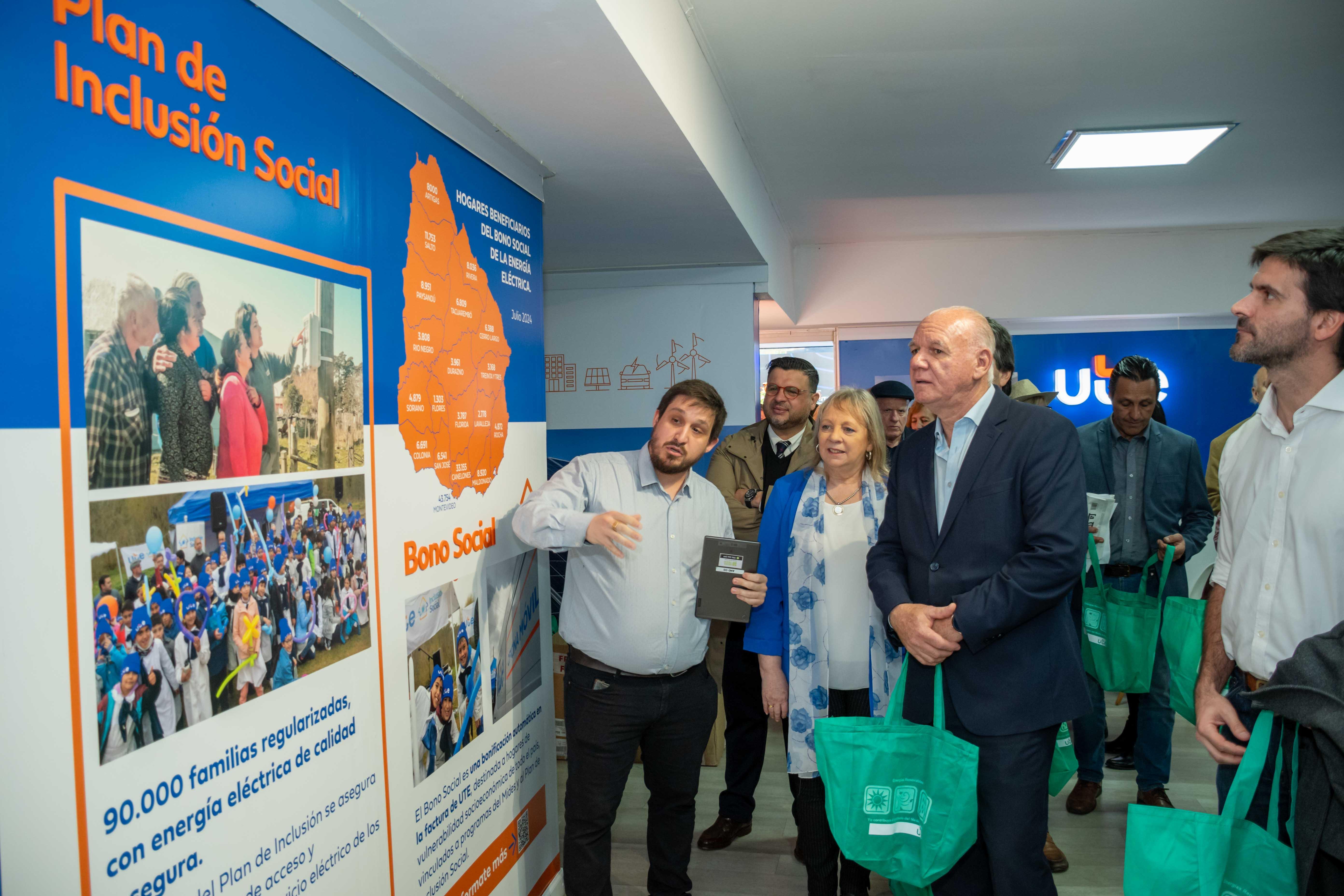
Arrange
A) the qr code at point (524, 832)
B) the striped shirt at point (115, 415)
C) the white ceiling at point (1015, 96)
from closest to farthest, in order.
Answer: the striped shirt at point (115, 415), the qr code at point (524, 832), the white ceiling at point (1015, 96)

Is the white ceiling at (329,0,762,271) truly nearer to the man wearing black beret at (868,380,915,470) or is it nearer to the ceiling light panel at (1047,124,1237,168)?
the man wearing black beret at (868,380,915,470)

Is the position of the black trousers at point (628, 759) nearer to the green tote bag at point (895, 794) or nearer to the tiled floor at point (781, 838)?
the tiled floor at point (781, 838)

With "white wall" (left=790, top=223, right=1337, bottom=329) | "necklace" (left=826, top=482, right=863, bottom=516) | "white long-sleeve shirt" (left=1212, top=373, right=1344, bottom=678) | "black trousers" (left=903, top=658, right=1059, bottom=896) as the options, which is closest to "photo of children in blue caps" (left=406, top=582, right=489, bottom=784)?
"necklace" (left=826, top=482, right=863, bottom=516)

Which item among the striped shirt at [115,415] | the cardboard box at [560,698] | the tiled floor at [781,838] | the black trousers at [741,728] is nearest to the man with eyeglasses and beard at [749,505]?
the black trousers at [741,728]

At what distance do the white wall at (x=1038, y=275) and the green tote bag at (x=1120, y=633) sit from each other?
11.5ft

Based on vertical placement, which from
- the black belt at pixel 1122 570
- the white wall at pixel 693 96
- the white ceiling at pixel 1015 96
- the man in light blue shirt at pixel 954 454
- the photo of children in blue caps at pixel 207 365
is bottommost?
the black belt at pixel 1122 570

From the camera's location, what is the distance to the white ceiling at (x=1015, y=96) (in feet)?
9.30

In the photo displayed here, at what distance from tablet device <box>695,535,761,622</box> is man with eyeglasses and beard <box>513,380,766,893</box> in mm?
26

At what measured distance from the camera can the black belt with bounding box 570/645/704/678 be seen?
2.41m

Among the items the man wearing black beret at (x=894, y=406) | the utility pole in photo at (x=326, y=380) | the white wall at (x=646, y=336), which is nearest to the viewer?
→ the utility pole in photo at (x=326, y=380)

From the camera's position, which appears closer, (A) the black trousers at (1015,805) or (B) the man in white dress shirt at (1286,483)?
(B) the man in white dress shirt at (1286,483)

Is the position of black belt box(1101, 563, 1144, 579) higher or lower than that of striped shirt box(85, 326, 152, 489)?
lower

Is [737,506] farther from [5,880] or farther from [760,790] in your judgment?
[5,880]

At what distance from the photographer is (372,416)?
191 cm
